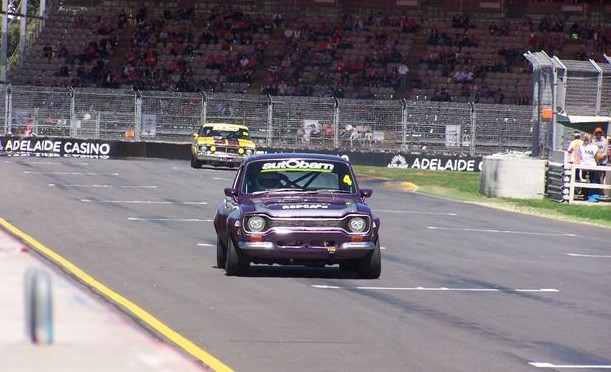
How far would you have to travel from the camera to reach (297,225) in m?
15.4

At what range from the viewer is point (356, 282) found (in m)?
15.8

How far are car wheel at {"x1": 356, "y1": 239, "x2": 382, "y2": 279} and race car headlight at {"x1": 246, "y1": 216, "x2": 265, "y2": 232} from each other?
134 cm

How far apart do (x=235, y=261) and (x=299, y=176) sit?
156cm

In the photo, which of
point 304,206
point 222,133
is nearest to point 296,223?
point 304,206

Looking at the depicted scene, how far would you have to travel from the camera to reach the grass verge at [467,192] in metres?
29.8

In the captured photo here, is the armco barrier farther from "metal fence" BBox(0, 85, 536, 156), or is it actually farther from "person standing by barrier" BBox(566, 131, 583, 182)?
"person standing by barrier" BBox(566, 131, 583, 182)

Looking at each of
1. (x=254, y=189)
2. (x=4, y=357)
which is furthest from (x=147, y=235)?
(x=4, y=357)

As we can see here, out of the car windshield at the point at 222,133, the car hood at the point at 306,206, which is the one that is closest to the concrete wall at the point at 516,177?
the car windshield at the point at 222,133

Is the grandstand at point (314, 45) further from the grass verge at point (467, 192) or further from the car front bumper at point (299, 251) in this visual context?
the car front bumper at point (299, 251)

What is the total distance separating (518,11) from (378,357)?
50.9m

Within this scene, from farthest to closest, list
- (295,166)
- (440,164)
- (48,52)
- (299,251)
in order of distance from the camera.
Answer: (48,52), (440,164), (295,166), (299,251)

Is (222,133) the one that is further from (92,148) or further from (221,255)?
(221,255)

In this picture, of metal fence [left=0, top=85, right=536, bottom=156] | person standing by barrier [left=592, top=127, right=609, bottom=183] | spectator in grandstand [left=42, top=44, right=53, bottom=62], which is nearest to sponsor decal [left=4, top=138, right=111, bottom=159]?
metal fence [left=0, top=85, right=536, bottom=156]

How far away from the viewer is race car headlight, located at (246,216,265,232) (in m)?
15.4
